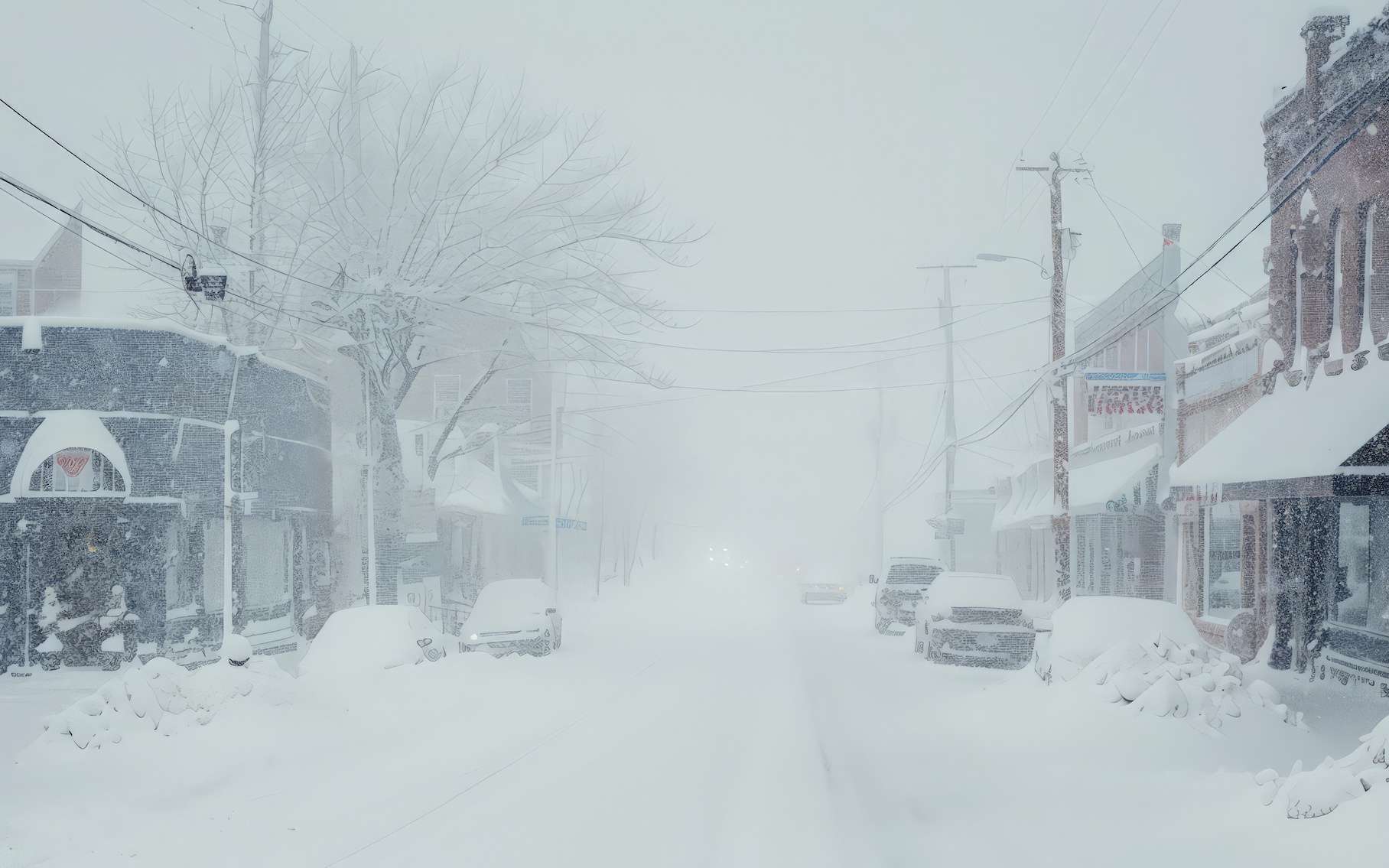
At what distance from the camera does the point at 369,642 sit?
1830 cm

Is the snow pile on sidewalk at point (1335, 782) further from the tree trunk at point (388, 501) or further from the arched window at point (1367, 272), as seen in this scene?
the tree trunk at point (388, 501)

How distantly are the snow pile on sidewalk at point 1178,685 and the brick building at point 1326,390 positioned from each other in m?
2.86

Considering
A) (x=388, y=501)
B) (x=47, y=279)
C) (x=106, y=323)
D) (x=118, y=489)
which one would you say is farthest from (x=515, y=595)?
(x=47, y=279)

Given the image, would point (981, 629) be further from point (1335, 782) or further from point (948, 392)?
point (948, 392)

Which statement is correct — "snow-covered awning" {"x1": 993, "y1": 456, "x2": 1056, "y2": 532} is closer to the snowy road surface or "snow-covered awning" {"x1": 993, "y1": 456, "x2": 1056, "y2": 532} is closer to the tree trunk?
the tree trunk

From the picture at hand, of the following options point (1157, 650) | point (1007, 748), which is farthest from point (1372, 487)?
point (1007, 748)

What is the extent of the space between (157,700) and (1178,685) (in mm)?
10669

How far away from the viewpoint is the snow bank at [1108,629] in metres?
15.8

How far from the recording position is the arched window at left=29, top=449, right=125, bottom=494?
20.2 m

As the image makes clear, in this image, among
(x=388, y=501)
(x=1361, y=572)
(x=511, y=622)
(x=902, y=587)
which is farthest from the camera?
(x=902, y=587)

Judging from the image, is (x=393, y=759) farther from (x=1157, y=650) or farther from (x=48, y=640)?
(x=48, y=640)

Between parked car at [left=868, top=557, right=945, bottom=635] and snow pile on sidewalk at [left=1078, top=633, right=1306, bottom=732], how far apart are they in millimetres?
15936

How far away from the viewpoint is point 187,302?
3069 centimetres

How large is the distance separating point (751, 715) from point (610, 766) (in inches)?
170
